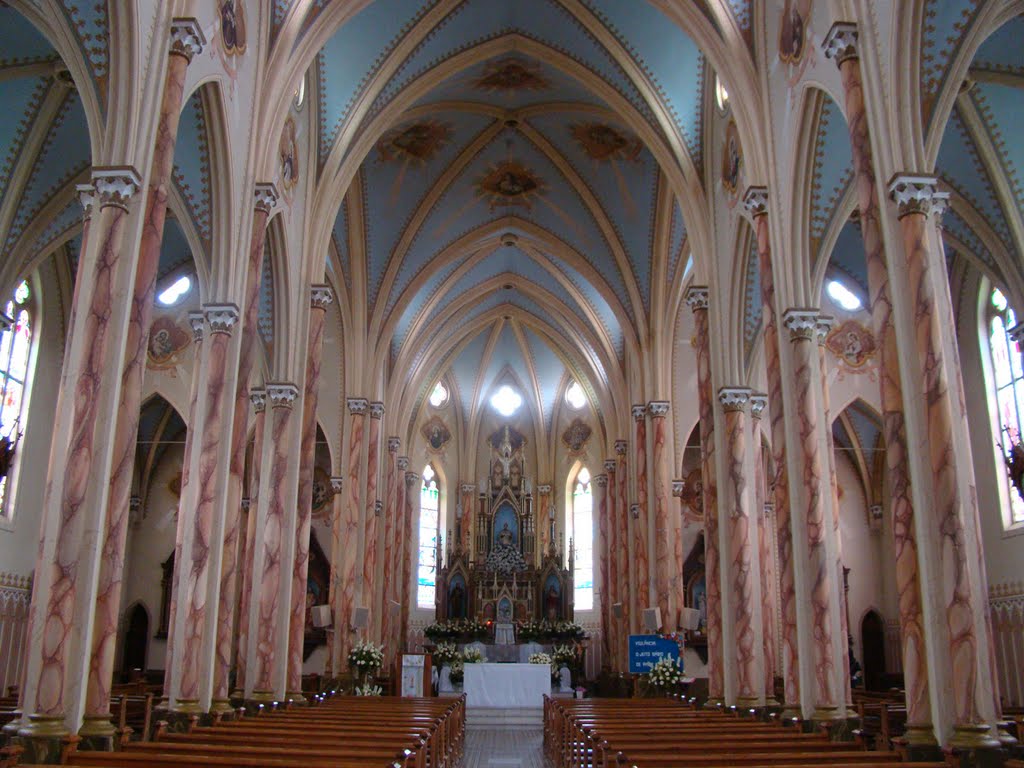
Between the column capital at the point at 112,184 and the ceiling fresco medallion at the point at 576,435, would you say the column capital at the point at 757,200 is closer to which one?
the column capital at the point at 112,184

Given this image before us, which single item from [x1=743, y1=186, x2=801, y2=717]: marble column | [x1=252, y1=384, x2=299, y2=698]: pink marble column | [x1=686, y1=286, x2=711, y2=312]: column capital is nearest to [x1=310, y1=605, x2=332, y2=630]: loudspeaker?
[x1=252, y1=384, x2=299, y2=698]: pink marble column

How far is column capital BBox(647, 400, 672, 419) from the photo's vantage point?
27438 mm

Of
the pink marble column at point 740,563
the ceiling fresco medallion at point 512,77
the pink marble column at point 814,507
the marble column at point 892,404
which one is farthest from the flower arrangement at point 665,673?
the ceiling fresco medallion at point 512,77

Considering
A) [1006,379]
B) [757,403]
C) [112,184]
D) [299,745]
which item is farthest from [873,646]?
[112,184]

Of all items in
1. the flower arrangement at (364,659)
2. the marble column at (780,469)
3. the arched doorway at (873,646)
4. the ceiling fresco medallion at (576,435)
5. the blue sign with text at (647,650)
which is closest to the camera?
the marble column at (780,469)

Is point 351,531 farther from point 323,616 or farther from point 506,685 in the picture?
point 506,685

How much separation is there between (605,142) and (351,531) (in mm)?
12412

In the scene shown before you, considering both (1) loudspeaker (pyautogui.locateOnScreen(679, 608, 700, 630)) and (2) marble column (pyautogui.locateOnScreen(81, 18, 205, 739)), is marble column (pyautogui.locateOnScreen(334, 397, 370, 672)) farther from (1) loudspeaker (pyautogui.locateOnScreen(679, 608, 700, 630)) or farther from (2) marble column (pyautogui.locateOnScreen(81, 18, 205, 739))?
(2) marble column (pyautogui.locateOnScreen(81, 18, 205, 739))

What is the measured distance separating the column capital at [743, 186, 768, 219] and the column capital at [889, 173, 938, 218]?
16.7 ft

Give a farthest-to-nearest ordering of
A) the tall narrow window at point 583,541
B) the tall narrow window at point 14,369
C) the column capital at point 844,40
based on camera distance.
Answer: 1. the tall narrow window at point 583,541
2. the tall narrow window at point 14,369
3. the column capital at point 844,40

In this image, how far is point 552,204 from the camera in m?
29.1

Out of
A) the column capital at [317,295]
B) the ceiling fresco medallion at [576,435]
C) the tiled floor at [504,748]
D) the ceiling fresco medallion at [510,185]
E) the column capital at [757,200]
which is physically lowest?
the tiled floor at [504,748]

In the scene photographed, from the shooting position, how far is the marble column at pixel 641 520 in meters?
27.1

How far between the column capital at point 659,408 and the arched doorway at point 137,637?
1695cm
